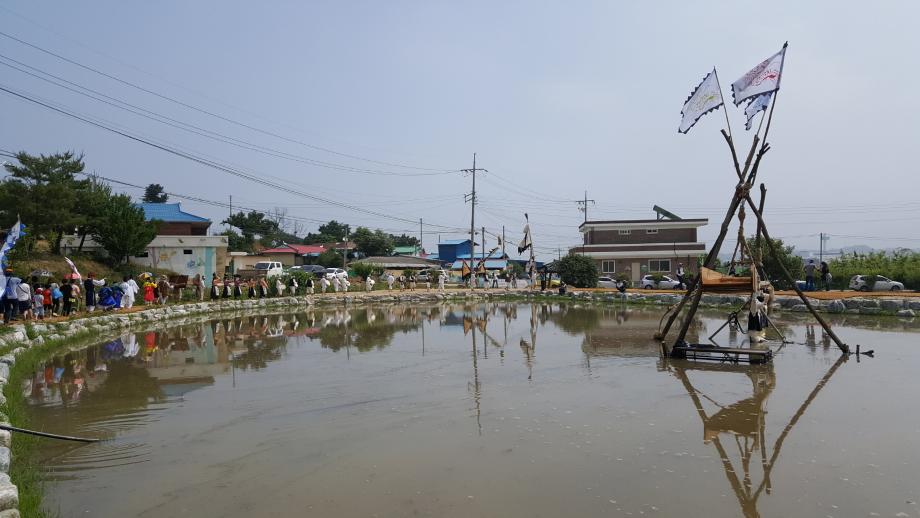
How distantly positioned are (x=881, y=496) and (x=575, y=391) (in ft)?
16.5

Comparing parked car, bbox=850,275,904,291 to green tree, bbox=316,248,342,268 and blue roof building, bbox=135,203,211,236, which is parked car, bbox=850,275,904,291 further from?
green tree, bbox=316,248,342,268

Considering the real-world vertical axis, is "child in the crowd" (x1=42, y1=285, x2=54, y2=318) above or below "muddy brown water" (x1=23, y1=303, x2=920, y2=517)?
above

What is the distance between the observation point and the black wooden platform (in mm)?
12644

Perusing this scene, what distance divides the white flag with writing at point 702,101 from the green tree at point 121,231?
29.4 m

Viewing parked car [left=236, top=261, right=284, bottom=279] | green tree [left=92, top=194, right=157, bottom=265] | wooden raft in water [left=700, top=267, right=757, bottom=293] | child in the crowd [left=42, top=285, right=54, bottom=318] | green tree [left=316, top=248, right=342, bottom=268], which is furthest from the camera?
green tree [left=316, top=248, right=342, bottom=268]

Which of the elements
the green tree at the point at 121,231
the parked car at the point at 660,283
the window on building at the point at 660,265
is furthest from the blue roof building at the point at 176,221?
the window on building at the point at 660,265

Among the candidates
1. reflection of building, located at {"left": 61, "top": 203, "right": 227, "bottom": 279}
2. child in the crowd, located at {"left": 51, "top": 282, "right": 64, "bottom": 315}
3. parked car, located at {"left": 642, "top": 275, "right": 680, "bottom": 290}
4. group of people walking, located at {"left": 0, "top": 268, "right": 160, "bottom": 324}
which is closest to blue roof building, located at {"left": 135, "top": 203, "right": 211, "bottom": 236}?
reflection of building, located at {"left": 61, "top": 203, "right": 227, "bottom": 279}

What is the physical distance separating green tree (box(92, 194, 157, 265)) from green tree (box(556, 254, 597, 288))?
24142 mm

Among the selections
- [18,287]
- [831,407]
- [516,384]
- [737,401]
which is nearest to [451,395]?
[516,384]

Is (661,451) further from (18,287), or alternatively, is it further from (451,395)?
(18,287)

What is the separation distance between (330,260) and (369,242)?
8.55m

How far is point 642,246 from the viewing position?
47.8 metres

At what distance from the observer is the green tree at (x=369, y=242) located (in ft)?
219

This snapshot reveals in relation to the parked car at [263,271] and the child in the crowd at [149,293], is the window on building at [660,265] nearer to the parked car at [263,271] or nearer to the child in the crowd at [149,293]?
the parked car at [263,271]
